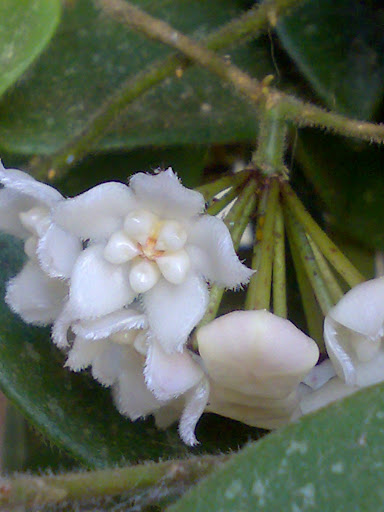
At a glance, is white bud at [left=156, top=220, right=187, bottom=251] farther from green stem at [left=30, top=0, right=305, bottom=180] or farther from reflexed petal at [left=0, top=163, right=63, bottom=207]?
green stem at [left=30, top=0, right=305, bottom=180]

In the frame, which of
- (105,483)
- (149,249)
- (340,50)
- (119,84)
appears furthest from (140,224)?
(340,50)

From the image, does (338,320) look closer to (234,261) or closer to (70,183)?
(234,261)

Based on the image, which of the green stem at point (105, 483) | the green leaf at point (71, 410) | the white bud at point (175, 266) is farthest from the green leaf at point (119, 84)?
the green stem at point (105, 483)

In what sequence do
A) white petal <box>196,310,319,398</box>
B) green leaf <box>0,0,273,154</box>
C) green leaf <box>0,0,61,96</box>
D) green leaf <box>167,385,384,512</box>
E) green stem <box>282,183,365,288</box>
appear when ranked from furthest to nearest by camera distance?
green leaf <box>0,0,273,154</box> → green leaf <box>0,0,61,96</box> → green stem <box>282,183,365,288</box> → white petal <box>196,310,319,398</box> → green leaf <box>167,385,384,512</box>

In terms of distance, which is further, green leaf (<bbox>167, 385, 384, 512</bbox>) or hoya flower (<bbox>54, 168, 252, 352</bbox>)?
hoya flower (<bbox>54, 168, 252, 352</bbox>)

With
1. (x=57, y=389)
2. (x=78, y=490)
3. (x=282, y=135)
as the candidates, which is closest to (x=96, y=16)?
(x=282, y=135)

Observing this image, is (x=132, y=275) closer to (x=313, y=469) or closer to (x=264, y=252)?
(x=264, y=252)

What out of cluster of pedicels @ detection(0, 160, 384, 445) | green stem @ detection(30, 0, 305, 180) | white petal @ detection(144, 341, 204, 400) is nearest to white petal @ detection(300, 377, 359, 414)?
cluster of pedicels @ detection(0, 160, 384, 445)
